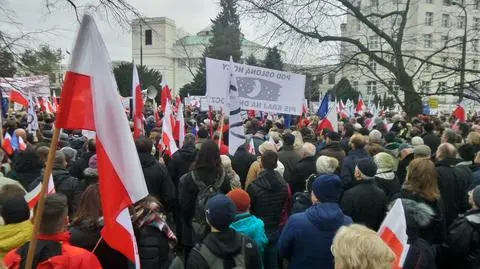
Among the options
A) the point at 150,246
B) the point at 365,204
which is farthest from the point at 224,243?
the point at 365,204

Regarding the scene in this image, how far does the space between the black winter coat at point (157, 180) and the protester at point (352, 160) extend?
2.17 metres

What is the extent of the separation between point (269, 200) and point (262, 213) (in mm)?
154

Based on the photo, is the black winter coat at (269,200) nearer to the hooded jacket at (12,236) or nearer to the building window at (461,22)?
the hooded jacket at (12,236)

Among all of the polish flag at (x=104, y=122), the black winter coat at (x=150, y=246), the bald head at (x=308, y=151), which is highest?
the polish flag at (x=104, y=122)

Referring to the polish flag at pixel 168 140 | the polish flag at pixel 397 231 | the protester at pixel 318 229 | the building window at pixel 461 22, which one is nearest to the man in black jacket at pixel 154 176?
the polish flag at pixel 168 140

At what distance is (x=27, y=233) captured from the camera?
9.62 ft

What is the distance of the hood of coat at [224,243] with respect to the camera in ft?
10.3

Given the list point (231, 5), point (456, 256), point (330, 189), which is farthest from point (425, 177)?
point (231, 5)

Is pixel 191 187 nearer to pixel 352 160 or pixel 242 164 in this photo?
pixel 242 164

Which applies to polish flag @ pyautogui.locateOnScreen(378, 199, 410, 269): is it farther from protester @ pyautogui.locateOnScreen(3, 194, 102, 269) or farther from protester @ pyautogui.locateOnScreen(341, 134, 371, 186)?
protester @ pyautogui.locateOnScreen(341, 134, 371, 186)

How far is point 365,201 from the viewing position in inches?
178

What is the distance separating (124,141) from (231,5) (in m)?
17.0

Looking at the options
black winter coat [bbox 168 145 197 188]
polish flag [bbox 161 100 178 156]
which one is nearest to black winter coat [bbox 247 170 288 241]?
black winter coat [bbox 168 145 197 188]

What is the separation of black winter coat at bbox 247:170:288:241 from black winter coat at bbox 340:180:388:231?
0.70 m
